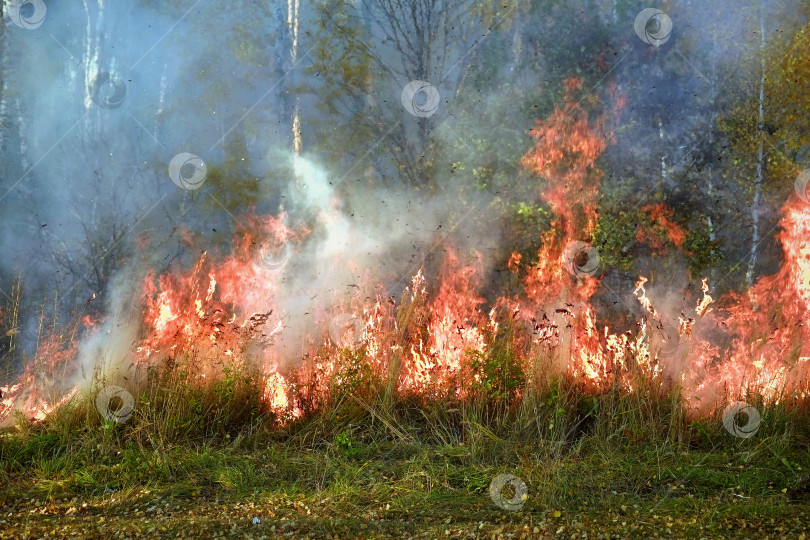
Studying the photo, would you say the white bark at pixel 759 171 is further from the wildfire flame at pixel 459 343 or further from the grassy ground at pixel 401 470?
the grassy ground at pixel 401 470

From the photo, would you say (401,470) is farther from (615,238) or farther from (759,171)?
(759,171)

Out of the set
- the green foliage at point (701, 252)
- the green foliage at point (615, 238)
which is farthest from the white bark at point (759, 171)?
the green foliage at point (615, 238)

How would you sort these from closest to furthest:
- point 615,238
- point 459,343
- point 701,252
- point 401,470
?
1. point 401,470
2. point 459,343
3. point 701,252
4. point 615,238

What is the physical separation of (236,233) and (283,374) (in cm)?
445

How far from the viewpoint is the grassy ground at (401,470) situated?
3555 mm

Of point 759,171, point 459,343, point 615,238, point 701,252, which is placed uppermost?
point 759,171

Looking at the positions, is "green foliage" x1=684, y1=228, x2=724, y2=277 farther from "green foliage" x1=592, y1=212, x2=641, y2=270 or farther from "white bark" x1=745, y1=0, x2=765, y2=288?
"green foliage" x1=592, y1=212, x2=641, y2=270

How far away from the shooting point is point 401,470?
434cm

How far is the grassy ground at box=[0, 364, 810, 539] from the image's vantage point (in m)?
3.55

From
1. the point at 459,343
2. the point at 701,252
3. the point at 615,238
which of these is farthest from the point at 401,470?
the point at 701,252

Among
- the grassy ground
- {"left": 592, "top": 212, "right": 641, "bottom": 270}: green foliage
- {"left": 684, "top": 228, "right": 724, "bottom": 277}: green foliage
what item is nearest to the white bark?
{"left": 684, "top": 228, "right": 724, "bottom": 277}: green foliage

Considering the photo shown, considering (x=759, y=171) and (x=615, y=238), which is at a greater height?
(x=759, y=171)

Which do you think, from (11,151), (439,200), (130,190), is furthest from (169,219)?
(439,200)

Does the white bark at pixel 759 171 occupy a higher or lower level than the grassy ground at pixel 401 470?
higher
